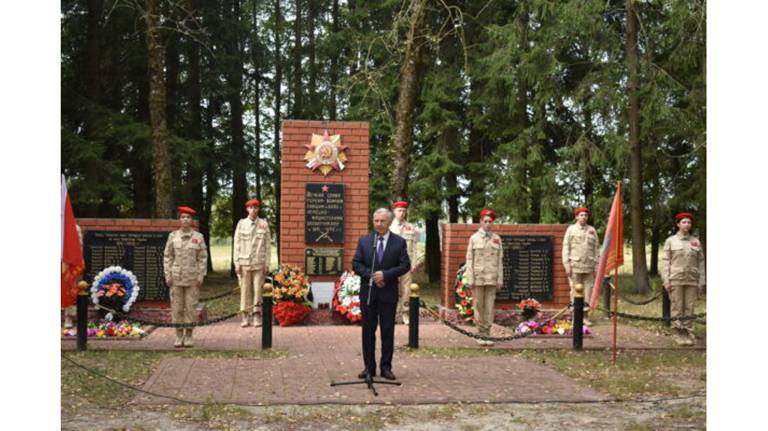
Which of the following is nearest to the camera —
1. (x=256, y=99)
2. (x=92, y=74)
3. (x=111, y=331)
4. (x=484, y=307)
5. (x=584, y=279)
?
(x=111, y=331)

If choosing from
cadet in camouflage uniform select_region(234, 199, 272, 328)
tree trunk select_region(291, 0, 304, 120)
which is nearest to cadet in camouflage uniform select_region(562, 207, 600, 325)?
cadet in camouflage uniform select_region(234, 199, 272, 328)

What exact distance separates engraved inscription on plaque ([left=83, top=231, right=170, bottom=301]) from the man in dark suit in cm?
668

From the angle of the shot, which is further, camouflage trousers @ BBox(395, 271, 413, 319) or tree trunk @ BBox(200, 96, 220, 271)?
tree trunk @ BBox(200, 96, 220, 271)

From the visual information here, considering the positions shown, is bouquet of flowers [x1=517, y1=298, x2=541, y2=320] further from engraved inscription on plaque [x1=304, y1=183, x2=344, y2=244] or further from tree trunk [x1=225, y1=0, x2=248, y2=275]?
tree trunk [x1=225, y1=0, x2=248, y2=275]

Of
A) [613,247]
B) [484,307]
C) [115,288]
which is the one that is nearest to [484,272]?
→ [484,307]

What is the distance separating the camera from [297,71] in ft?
108

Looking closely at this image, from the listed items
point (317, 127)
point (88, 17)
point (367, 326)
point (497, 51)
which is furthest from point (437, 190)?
point (367, 326)

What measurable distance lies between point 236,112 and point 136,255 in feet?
56.1

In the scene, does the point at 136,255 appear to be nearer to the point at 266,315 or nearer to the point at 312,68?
the point at 266,315

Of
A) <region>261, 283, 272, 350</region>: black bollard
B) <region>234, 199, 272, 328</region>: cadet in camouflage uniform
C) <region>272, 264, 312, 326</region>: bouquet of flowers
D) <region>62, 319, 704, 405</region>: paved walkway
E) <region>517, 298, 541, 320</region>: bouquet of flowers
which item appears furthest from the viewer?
<region>517, 298, 541, 320</region>: bouquet of flowers

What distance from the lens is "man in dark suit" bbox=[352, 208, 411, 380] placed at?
9.55m

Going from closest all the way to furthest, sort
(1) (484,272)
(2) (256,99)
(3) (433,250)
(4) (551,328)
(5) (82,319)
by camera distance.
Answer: (5) (82,319) < (1) (484,272) < (4) (551,328) < (3) (433,250) < (2) (256,99)

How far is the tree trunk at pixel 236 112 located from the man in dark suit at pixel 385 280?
1999cm

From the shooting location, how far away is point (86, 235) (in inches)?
589
